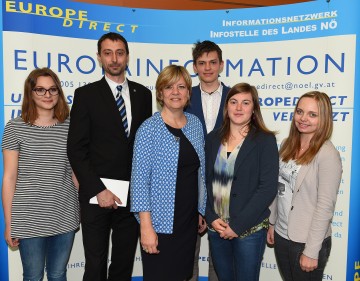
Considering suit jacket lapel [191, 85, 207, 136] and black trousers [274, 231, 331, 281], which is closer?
black trousers [274, 231, 331, 281]

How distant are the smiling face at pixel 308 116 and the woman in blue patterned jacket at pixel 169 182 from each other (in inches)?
23.3

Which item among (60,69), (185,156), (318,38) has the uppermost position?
(318,38)

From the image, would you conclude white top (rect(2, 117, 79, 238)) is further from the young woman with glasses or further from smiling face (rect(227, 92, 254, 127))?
smiling face (rect(227, 92, 254, 127))

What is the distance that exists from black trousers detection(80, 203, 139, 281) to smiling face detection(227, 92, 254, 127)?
39.2 inches

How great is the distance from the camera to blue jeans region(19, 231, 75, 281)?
Answer: 2.29 m

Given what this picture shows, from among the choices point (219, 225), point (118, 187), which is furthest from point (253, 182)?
point (118, 187)

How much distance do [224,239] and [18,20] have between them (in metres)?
2.23

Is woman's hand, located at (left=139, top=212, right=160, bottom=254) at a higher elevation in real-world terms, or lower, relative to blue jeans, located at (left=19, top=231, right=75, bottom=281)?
higher

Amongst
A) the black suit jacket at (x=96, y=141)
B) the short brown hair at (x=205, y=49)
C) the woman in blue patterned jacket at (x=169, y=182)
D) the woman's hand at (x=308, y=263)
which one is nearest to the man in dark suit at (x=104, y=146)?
the black suit jacket at (x=96, y=141)

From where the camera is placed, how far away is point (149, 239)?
2049 mm

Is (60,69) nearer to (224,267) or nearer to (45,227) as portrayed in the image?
(45,227)

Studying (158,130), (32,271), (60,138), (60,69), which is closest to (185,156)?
(158,130)

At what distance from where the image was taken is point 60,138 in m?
2.34

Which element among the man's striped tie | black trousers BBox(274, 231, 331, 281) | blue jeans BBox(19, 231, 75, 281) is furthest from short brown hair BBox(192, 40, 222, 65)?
blue jeans BBox(19, 231, 75, 281)
